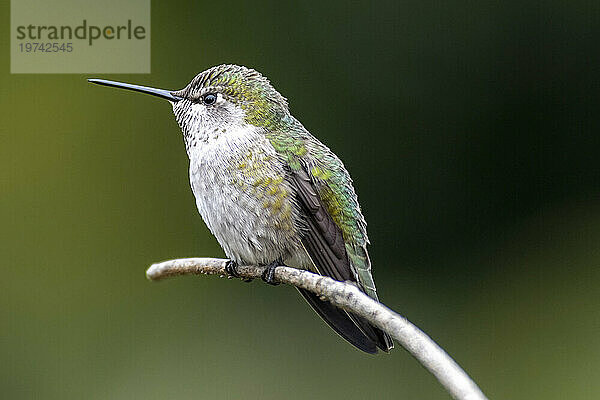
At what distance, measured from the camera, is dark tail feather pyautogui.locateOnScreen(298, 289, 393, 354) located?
68.2 inches

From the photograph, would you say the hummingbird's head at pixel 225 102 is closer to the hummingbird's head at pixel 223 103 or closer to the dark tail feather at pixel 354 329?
the hummingbird's head at pixel 223 103

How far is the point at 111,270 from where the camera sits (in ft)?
14.1

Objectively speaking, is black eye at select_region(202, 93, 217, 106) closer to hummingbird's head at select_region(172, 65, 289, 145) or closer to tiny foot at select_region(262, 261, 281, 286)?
hummingbird's head at select_region(172, 65, 289, 145)

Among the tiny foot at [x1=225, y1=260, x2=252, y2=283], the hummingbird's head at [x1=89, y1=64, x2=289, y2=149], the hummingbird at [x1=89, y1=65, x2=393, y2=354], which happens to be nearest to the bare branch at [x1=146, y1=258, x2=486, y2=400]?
the tiny foot at [x1=225, y1=260, x2=252, y2=283]

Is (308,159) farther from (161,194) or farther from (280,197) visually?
(161,194)

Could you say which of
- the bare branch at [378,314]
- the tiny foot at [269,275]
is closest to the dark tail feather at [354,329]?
the tiny foot at [269,275]

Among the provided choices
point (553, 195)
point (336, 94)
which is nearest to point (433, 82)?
point (336, 94)

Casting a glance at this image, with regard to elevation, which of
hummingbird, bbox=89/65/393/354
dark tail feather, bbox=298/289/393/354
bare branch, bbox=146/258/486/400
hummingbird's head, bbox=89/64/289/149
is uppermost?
hummingbird's head, bbox=89/64/289/149

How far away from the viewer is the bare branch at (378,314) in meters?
0.97

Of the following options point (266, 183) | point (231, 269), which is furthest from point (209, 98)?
point (231, 269)

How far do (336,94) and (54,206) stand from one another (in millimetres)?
1699

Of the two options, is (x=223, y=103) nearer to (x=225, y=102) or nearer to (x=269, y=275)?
(x=225, y=102)

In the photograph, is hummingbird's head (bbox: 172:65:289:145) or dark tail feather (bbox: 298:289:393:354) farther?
hummingbird's head (bbox: 172:65:289:145)

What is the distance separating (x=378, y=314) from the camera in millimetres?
1175
